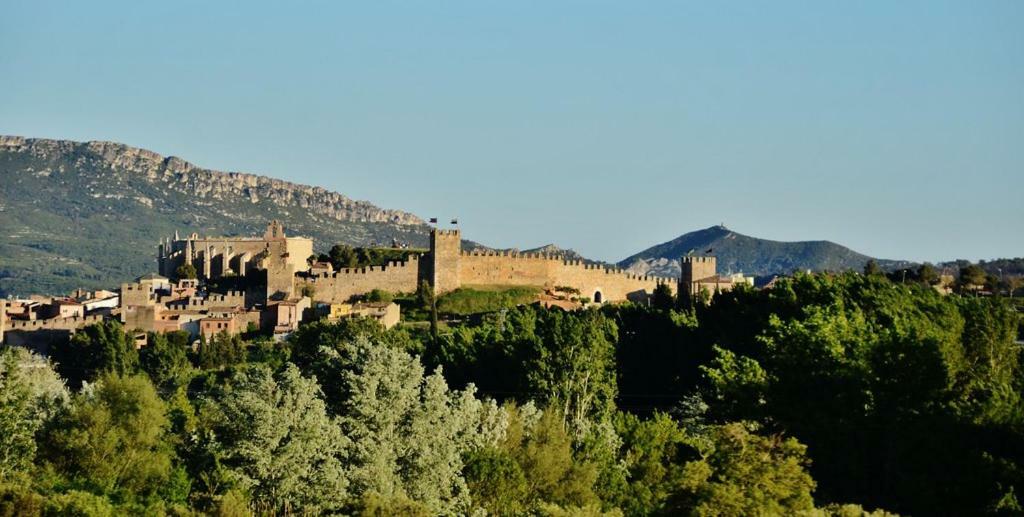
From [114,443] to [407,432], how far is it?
7.95 metres

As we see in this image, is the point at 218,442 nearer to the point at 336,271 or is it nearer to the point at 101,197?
the point at 336,271

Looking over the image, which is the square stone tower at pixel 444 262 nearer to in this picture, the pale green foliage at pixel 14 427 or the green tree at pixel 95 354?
the green tree at pixel 95 354

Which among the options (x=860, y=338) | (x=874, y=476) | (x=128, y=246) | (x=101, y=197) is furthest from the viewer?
(x=101, y=197)

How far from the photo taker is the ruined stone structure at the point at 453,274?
8600 centimetres

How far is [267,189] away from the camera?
196 metres

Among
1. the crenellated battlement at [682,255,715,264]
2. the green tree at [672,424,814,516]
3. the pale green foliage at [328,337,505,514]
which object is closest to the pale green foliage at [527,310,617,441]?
the pale green foliage at [328,337,505,514]

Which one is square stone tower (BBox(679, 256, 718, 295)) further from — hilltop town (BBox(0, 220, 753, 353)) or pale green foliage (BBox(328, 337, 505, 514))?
pale green foliage (BBox(328, 337, 505, 514))

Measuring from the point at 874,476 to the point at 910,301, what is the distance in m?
17.4

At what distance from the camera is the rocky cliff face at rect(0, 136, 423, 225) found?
192500mm

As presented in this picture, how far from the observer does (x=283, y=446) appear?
38156 mm

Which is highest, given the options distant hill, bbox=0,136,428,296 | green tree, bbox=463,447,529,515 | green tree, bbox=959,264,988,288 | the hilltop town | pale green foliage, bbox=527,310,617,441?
distant hill, bbox=0,136,428,296

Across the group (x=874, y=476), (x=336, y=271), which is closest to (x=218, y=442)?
(x=874, y=476)

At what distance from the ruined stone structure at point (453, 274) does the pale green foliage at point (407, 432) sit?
43.3 metres

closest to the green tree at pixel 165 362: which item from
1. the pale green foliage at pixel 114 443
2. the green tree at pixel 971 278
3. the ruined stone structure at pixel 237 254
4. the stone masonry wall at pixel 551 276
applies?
the ruined stone structure at pixel 237 254
